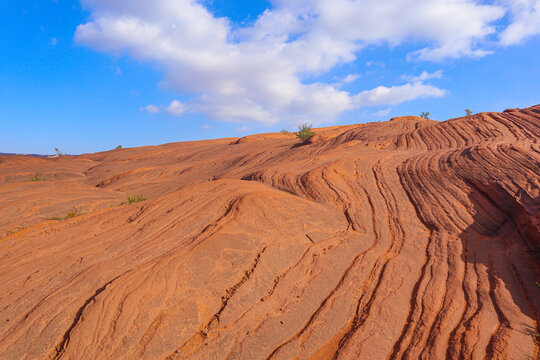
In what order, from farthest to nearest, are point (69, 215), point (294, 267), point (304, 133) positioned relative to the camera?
point (304, 133) < point (69, 215) < point (294, 267)

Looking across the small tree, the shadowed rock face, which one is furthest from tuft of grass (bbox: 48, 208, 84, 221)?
the small tree

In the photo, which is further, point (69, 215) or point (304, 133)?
point (304, 133)

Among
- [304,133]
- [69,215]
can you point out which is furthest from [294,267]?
[304,133]

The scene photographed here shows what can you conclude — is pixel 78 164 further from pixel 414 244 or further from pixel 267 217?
pixel 414 244

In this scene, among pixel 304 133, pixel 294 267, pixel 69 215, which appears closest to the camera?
pixel 294 267

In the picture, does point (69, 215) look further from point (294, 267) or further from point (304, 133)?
point (304, 133)

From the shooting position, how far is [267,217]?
6.50 metres

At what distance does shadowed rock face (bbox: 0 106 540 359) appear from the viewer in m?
3.78

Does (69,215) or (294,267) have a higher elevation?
(69,215)

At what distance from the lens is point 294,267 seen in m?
5.33

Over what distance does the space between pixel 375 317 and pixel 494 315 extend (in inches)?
64.2

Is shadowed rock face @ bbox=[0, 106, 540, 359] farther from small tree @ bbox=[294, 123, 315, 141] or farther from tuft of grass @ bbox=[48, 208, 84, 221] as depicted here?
small tree @ bbox=[294, 123, 315, 141]

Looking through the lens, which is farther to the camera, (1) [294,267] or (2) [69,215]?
(2) [69,215]

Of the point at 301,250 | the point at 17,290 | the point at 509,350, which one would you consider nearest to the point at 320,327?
the point at 301,250
